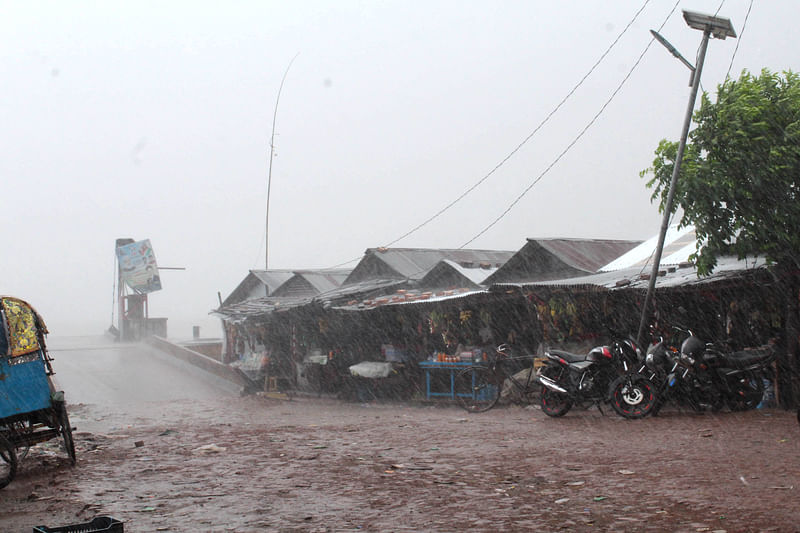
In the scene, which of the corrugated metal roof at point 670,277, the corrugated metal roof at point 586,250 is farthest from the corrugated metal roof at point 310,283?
the corrugated metal roof at point 670,277

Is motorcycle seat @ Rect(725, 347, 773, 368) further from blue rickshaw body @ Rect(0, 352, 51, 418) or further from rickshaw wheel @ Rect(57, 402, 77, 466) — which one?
blue rickshaw body @ Rect(0, 352, 51, 418)

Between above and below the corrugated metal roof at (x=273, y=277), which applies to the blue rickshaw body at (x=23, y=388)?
below

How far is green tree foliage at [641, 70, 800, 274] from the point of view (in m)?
11.2

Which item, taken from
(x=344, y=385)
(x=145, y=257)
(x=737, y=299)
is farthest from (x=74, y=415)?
(x=145, y=257)

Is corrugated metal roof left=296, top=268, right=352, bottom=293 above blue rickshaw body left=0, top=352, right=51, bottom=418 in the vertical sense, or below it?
above

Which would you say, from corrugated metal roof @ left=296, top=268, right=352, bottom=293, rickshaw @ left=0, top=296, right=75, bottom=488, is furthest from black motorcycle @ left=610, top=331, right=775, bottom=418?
corrugated metal roof @ left=296, top=268, right=352, bottom=293

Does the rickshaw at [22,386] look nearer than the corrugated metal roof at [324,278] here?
Yes

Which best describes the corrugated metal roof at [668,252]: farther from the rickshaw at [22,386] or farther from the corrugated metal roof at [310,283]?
the corrugated metal roof at [310,283]

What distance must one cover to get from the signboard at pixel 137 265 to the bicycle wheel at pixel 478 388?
1088 inches

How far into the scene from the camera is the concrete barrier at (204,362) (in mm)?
23094

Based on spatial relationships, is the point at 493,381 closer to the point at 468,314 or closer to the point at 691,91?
the point at 468,314

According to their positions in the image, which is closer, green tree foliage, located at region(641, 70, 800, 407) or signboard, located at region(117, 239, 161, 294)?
green tree foliage, located at region(641, 70, 800, 407)

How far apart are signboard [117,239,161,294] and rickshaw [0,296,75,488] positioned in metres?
31.5

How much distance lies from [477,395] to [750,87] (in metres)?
7.47
